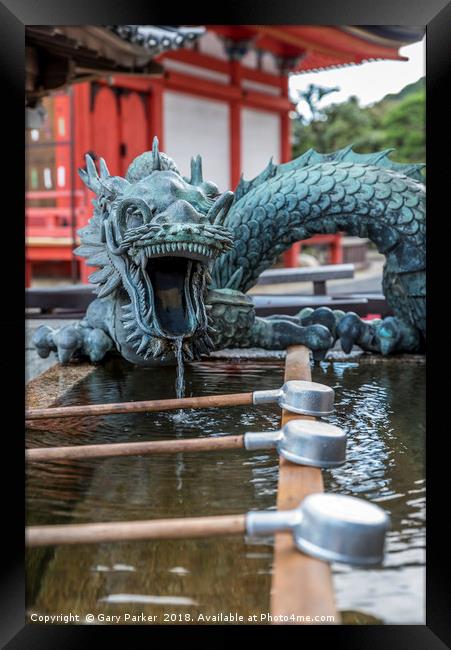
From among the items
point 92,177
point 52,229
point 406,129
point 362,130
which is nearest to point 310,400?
point 92,177

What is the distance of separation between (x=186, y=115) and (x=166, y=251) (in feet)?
31.2

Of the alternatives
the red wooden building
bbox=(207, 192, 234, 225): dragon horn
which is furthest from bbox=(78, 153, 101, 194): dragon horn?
the red wooden building

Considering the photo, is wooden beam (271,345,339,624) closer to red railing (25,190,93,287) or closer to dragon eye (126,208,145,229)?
dragon eye (126,208,145,229)

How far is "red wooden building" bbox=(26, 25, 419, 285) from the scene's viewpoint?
9836 mm

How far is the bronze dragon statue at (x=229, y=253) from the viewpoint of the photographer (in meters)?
2.54

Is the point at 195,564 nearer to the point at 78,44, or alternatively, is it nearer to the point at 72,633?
the point at 72,633

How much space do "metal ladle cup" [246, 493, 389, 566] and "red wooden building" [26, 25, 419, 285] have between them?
7.37 meters

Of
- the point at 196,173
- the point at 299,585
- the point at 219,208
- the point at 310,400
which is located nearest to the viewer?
the point at 299,585

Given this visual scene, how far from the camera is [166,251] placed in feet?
7.65

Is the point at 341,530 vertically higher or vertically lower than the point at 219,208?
lower

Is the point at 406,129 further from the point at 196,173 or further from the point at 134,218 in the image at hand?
the point at 134,218

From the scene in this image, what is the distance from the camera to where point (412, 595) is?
130cm
